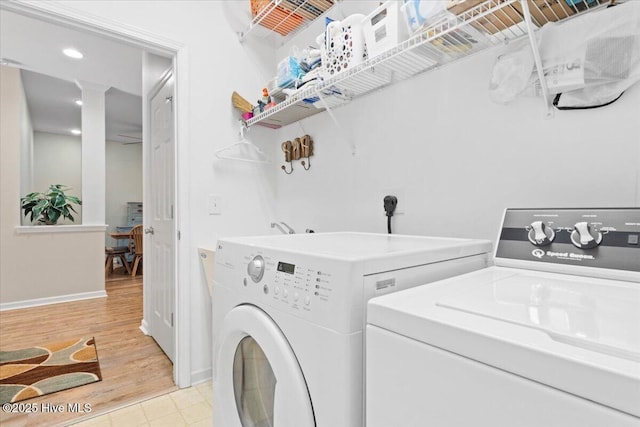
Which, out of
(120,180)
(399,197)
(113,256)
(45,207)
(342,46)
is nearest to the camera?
(342,46)

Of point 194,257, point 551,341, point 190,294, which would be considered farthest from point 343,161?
point 551,341

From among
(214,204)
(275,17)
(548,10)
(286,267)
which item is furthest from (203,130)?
(548,10)

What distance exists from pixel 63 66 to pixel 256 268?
3.81 meters

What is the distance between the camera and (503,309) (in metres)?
0.57

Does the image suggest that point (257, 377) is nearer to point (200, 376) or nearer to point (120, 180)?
point (200, 376)

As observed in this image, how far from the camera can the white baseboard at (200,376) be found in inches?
76.5

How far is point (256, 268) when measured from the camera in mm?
966

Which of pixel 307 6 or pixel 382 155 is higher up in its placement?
pixel 307 6

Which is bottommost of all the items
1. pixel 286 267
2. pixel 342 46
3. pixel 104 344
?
pixel 104 344

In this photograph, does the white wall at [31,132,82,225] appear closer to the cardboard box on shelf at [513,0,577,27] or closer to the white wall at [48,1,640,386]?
the white wall at [48,1,640,386]

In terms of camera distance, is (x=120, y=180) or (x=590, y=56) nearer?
(x=590, y=56)

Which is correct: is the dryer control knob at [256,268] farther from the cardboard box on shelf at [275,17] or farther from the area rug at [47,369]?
the area rug at [47,369]

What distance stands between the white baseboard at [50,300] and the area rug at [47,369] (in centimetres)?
135

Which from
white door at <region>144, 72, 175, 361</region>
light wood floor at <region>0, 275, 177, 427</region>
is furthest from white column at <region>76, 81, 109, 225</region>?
white door at <region>144, 72, 175, 361</region>
